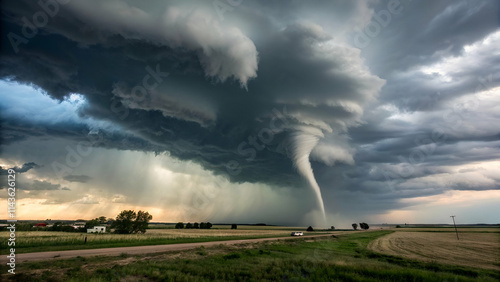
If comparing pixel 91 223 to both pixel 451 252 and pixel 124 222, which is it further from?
pixel 451 252

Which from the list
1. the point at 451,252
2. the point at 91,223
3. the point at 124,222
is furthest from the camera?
the point at 91,223

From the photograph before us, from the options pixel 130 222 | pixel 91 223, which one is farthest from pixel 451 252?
pixel 91 223

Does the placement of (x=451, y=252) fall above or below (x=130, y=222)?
below

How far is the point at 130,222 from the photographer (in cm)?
8288

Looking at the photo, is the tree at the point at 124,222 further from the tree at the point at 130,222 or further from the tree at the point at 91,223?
the tree at the point at 91,223

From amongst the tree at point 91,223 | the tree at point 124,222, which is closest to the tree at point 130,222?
the tree at point 124,222

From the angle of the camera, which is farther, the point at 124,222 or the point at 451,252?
the point at 124,222

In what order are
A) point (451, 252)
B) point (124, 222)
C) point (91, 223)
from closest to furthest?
point (451, 252), point (124, 222), point (91, 223)

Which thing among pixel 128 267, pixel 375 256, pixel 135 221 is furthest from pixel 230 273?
pixel 135 221

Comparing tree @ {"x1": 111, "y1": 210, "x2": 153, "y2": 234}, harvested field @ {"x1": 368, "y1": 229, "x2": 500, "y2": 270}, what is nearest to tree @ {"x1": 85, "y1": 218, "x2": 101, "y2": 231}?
tree @ {"x1": 111, "y1": 210, "x2": 153, "y2": 234}

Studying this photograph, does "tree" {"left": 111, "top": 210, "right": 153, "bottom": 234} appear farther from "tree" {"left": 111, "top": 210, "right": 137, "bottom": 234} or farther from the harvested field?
the harvested field

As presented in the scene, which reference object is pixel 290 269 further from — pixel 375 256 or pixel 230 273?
pixel 375 256

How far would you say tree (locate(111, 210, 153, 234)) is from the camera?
270ft

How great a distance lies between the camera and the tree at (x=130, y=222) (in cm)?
8238
